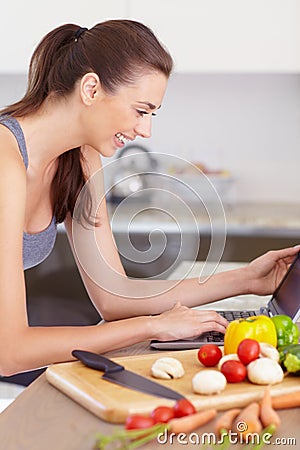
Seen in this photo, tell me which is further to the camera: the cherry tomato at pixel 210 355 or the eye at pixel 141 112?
the eye at pixel 141 112

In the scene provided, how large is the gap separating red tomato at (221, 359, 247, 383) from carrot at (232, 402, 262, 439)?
129 millimetres

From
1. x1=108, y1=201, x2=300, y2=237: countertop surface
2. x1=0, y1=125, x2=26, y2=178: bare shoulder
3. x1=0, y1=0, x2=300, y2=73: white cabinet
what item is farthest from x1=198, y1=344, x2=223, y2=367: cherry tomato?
x1=0, y1=0, x2=300, y2=73: white cabinet

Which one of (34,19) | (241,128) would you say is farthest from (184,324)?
(241,128)

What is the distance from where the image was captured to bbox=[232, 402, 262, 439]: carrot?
1063 mm

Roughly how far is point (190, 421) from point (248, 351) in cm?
23

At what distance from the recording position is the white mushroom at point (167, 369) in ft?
4.21

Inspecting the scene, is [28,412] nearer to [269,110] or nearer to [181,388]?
[181,388]

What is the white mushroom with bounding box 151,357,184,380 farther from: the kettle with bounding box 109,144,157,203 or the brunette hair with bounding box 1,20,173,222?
the kettle with bounding box 109,144,157,203

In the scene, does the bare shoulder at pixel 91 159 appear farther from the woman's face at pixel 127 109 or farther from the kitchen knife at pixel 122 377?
the kitchen knife at pixel 122 377

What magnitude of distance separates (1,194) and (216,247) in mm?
545

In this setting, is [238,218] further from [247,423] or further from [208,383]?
[247,423]

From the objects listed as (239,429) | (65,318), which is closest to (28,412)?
(239,429)

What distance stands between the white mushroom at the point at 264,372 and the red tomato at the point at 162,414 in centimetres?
20

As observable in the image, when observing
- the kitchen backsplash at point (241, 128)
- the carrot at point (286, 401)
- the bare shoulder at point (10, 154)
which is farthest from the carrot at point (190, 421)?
the kitchen backsplash at point (241, 128)
